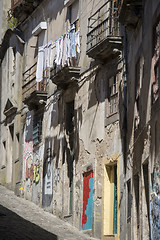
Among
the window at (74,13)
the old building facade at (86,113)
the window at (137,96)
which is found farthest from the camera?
the window at (74,13)

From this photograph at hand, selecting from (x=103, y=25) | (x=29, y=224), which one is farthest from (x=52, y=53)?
(x=29, y=224)

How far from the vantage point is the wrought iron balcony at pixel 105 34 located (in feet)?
59.0

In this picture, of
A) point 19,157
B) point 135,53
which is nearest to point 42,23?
point 19,157

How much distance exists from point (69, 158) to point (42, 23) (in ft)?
20.2

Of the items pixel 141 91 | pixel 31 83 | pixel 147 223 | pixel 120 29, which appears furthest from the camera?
pixel 31 83

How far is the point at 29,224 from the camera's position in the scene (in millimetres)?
19531

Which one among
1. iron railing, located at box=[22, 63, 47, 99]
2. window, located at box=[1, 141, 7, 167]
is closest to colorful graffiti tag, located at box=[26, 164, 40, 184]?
iron railing, located at box=[22, 63, 47, 99]

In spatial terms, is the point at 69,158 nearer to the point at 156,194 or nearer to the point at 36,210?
the point at 36,210

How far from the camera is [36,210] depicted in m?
23.1

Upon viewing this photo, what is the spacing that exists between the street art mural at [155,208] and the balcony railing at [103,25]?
20.3ft

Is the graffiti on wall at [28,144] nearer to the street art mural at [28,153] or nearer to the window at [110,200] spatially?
the street art mural at [28,153]

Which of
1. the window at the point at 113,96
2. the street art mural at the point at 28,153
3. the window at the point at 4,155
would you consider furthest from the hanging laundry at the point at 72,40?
the window at the point at 4,155

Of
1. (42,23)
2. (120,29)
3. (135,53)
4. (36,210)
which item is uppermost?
(42,23)

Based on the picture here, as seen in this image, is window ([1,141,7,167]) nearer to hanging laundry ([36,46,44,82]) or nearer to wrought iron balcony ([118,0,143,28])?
hanging laundry ([36,46,44,82])
